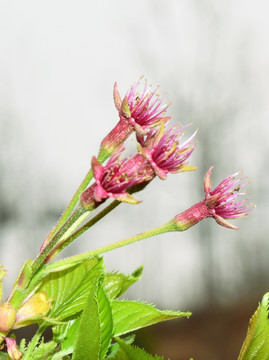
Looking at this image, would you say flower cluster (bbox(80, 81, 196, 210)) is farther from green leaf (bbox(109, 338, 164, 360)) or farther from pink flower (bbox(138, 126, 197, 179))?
green leaf (bbox(109, 338, 164, 360))

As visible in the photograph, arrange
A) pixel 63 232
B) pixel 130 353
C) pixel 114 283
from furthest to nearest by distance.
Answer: pixel 114 283
pixel 63 232
pixel 130 353

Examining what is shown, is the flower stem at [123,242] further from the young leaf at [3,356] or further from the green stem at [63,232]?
the young leaf at [3,356]

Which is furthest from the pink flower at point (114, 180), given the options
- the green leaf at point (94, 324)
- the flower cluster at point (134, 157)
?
the green leaf at point (94, 324)

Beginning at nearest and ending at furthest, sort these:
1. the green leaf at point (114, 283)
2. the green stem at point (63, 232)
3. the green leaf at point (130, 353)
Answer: the green leaf at point (130, 353)
the green stem at point (63, 232)
the green leaf at point (114, 283)

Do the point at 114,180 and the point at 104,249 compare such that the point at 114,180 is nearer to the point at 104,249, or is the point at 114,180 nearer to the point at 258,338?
the point at 104,249

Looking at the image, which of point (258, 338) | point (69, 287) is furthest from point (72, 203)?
point (258, 338)

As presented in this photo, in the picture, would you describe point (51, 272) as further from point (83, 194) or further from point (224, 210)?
point (224, 210)
